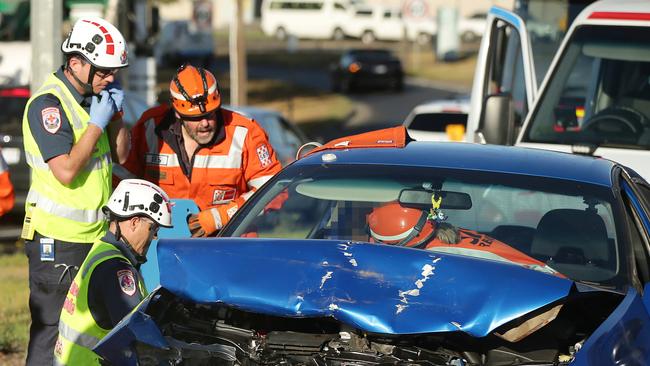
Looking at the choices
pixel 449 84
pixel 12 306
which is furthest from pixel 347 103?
pixel 12 306

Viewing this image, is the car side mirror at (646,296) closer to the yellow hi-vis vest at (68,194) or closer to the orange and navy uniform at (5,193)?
the yellow hi-vis vest at (68,194)

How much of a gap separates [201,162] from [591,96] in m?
3.81

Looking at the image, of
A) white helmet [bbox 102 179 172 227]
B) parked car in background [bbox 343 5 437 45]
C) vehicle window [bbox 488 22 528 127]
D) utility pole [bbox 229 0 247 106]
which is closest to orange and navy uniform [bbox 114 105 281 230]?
white helmet [bbox 102 179 172 227]

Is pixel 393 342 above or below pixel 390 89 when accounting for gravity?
above

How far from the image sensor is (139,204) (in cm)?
545

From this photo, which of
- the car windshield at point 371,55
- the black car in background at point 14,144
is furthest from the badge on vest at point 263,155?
the car windshield at point 371,55

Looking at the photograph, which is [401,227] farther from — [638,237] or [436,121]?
[436,121]

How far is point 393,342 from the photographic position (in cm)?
467

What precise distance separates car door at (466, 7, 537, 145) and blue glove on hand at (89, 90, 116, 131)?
3319 millimetres

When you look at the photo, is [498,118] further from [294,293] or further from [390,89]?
[390,89]

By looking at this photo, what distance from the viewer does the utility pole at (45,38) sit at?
895cm

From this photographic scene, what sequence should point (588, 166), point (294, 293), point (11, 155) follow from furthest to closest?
point (11, 155), point (588, 166), point (294, 293)

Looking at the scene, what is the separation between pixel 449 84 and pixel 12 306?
39.5 m

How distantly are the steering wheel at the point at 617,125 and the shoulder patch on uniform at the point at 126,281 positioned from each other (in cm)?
481
